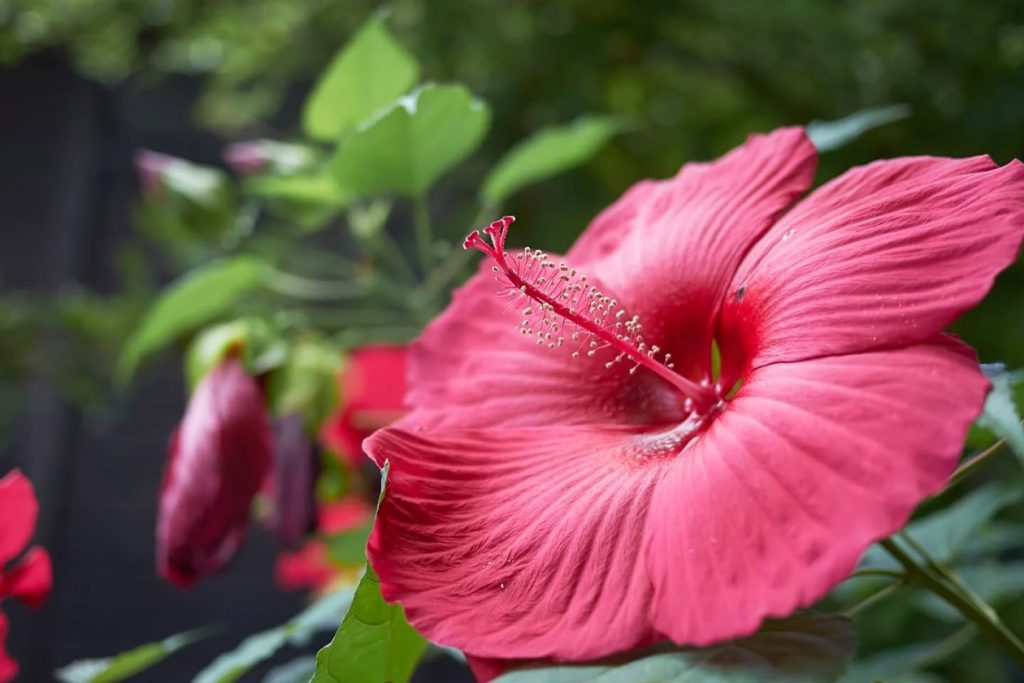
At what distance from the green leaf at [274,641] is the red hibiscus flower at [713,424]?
10 centimetres

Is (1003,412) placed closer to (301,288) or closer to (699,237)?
(699,237)

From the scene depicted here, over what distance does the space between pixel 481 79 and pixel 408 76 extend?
373 millimetres

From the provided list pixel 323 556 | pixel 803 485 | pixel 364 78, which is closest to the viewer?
pixel 803 485

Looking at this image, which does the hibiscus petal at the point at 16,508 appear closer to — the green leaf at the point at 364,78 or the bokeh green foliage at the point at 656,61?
the green leaf at the point at 364,78

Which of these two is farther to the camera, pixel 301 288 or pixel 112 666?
pixel 301 288

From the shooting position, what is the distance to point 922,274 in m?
0.19

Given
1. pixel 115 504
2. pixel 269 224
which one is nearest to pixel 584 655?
pixel 269 224

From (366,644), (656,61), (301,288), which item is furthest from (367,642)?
(656,61)

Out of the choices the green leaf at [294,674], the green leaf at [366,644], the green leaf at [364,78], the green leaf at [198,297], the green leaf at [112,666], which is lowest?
the green leaf at [294,674]

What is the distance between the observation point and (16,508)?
0.85 ft

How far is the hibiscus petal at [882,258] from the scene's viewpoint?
187mm

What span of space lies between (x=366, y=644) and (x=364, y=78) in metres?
0.26

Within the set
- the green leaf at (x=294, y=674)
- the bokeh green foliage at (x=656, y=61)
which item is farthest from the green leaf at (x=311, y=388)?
the bokeh green foliage at (x=656, y=61)

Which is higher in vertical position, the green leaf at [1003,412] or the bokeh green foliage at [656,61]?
the bokeh green foliage at [656,61]
